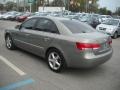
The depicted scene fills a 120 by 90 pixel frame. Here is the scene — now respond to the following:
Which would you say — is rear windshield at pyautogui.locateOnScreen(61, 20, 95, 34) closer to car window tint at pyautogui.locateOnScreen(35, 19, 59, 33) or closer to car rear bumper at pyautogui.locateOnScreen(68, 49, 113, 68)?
car window tint at pyautogui.locateOnScreen(35, 19, 59, 33)

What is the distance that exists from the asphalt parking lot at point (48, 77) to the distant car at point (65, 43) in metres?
0.37

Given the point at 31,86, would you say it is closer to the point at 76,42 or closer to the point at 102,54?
the point at 76,42

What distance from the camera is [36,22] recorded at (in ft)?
21.2

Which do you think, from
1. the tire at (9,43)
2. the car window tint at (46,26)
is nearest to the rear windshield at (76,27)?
the car window tint at (46,26)

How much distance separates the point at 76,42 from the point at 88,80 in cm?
108

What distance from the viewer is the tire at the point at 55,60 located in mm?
5328

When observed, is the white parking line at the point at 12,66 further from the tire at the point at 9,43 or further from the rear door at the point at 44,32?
the tire at the point at 9,43

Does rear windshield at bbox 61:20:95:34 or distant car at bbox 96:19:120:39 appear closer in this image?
rear windshield at bbox 61:20:95:34

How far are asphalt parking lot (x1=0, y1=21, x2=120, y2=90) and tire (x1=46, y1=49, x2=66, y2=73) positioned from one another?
0.16 metres

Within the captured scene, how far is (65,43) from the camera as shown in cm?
514

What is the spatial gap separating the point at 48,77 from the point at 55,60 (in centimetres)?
61

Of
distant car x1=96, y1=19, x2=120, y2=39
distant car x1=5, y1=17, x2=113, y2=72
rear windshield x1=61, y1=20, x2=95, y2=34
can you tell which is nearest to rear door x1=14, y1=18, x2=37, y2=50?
distant car x1=5, y1=17, x2=113, y2=72

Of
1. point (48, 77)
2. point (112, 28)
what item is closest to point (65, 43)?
point (48, 77)

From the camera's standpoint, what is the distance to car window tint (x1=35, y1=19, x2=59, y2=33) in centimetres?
572
